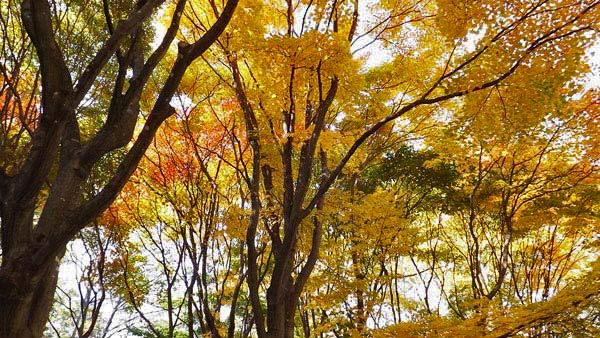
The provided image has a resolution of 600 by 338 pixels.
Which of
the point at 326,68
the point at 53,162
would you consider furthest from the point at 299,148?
the point at 53,162

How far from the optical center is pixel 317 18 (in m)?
5.20

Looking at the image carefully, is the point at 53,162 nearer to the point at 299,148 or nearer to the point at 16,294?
the point at 16,294

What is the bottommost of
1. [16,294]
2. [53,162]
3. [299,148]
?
[16,294]

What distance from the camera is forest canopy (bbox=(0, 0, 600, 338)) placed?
2740mm

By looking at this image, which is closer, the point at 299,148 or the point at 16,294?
the point at 16,294

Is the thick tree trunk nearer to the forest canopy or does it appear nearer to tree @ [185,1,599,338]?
the forest canopy

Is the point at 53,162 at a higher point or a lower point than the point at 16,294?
higher

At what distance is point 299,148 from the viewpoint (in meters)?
5.50

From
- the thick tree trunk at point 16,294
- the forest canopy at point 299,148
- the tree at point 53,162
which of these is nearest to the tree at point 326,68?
the forest canopy at point 299,148

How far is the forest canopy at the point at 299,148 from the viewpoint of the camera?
274 centimetres

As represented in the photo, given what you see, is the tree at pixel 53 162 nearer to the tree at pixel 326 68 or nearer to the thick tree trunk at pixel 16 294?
the thick tree trunk at pixel 16 294

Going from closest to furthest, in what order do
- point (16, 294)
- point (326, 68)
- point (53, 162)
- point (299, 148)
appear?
point (16, 294) → point (53, 162) → point (326, 68) → point (299, 148)

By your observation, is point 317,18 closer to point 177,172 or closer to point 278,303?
point 278,303

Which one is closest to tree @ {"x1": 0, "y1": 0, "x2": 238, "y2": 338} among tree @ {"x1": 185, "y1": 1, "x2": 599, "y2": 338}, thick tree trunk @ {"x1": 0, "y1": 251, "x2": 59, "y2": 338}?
thick tree trunk @ {"x1": 0, "y1": 251, "x2": 59, "y2": 338}
